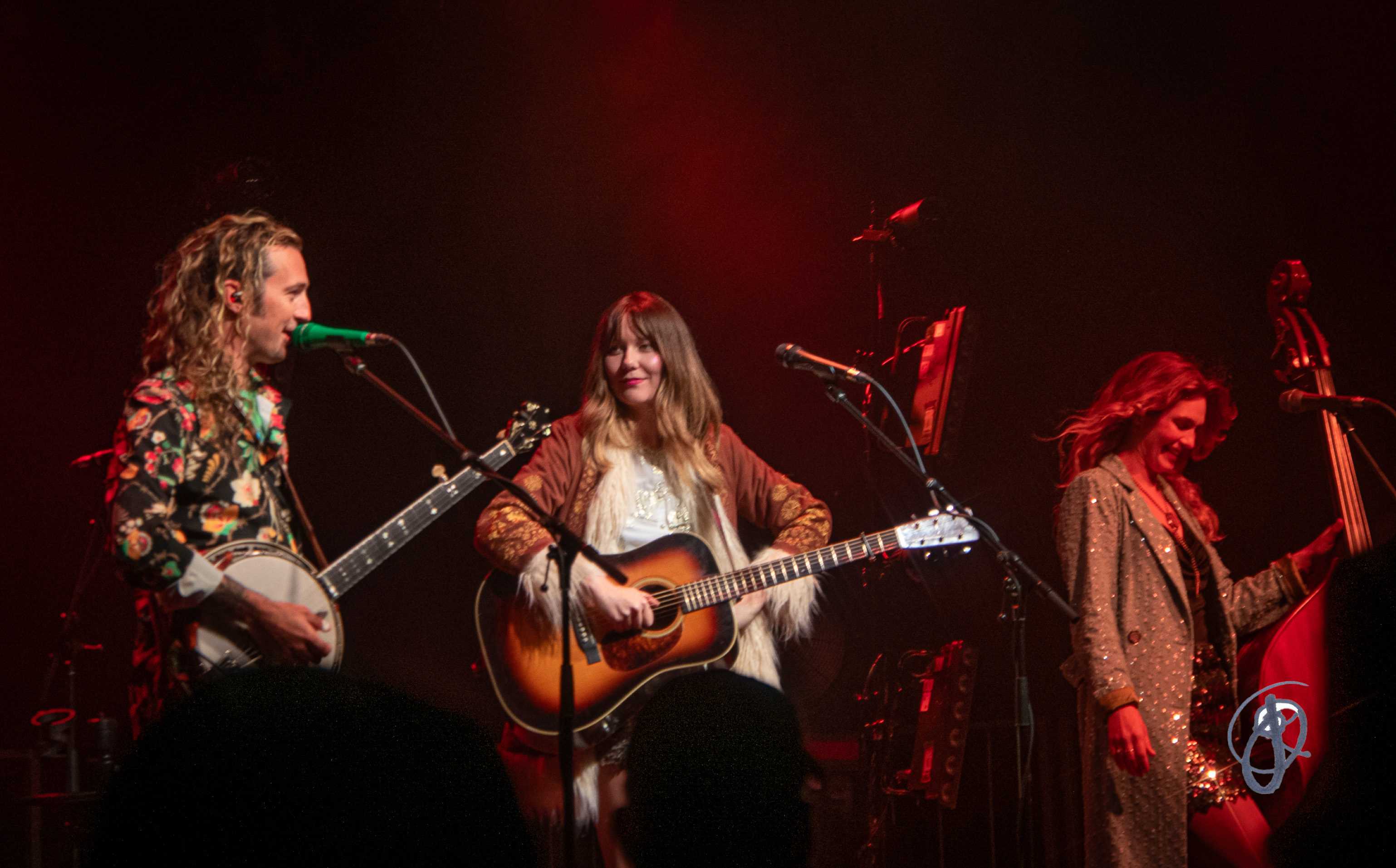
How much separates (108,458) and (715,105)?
2896 millimetres

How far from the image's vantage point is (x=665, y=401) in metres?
3.47

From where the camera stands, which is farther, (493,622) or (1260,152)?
(1260,152)

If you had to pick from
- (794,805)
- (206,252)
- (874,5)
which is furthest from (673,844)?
(874,5)

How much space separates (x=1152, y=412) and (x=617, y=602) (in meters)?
1.87

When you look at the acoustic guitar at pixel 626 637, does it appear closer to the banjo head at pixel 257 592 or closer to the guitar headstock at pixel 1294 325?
the banjo head at pixel 257 592

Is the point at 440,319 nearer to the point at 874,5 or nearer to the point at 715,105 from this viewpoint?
the point at 715,105

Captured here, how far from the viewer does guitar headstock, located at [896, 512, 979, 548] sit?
338cm

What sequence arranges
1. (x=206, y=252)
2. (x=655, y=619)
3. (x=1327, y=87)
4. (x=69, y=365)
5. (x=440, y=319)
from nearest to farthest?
1. (x=206, y=252)
2. (x=655, y=619)
3. (x=69, y=365)
4. (x=440, y=319)
5. (x=1327, y=87)

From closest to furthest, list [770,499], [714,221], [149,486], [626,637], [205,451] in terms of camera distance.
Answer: [149,486] < [205,451] < [626,637] < [770,499] < [714,221]

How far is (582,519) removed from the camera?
10.9 ft

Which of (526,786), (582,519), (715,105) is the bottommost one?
(526,786)

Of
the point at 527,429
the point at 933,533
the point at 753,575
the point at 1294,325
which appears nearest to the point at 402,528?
the point at 527,429

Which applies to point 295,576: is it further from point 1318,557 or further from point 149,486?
point 1318,557

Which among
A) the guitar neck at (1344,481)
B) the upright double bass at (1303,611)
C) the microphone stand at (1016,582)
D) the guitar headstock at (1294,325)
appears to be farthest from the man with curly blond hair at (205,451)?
the guitar headstock at (1294,325)
